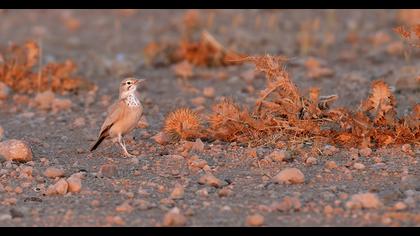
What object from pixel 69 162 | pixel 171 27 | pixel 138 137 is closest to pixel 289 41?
pixel 171 27

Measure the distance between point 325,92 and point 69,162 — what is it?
419 cm

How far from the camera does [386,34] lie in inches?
622

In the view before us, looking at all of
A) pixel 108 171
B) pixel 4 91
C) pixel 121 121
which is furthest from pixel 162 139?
pixel 4 91

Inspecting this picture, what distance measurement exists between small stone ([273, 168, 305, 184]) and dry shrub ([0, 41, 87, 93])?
5.36 meters

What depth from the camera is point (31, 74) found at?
38.2ft

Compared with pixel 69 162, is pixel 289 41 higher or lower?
higher

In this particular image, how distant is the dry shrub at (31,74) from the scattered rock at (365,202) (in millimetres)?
6249

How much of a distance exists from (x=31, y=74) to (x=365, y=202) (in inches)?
262

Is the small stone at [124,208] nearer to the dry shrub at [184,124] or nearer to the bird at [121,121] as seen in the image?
the bird at [121,121]

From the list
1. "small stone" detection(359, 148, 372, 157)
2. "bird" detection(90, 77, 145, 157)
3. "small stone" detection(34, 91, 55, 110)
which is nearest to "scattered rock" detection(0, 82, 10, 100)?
"small stone" detection(34, 91, 55, 110)

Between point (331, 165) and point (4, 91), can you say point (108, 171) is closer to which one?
point (331, 165)
